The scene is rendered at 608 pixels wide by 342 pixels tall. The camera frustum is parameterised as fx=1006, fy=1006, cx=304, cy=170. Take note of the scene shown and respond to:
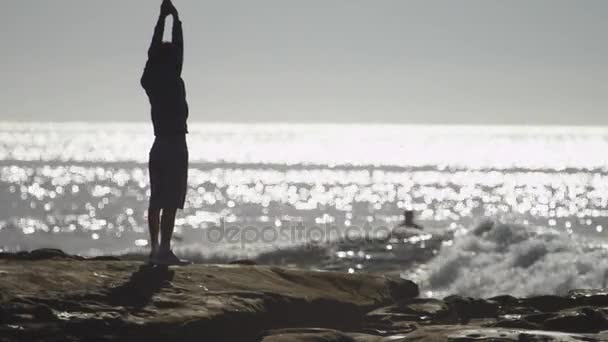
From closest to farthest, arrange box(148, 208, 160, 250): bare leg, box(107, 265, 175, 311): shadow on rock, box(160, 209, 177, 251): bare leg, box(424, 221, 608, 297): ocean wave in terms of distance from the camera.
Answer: box(107, 265, 175, 311): shadow on rock
box(160, 209, 177, 251): bare leg
box(148, 208, 160, 250): bare leg
box(424, 221, 608, 297): ocean wave

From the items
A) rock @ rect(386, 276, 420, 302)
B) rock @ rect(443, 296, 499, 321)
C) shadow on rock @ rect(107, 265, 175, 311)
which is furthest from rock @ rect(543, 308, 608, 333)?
shadow on rock @ rect(107, 265, 175, 311)

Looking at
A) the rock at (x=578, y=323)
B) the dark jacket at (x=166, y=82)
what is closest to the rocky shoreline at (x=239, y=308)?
the rock at (x=578, y=323)

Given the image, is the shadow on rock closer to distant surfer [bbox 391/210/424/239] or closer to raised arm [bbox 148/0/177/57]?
raised arm [bbox 148/0/177/57]

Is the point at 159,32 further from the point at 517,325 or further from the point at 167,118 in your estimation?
the point at 517,325

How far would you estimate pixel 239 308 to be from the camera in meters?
8.66

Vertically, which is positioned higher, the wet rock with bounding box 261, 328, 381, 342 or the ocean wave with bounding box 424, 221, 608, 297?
the wet rock with bounding box 261, 328, 381, 342

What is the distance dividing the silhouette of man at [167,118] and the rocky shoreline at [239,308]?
692 mm

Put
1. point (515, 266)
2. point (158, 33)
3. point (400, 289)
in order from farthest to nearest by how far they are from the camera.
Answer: point (515, 266), point (400, 289), point (158, 33)

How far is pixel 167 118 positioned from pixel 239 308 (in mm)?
2149

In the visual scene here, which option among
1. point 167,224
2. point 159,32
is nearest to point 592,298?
point 167,224

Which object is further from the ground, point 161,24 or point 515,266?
point 161,24

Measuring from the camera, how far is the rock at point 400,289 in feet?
37.3

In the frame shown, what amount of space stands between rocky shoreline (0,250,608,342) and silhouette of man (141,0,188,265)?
0.69m

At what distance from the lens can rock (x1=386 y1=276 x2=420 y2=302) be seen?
1138 cm
